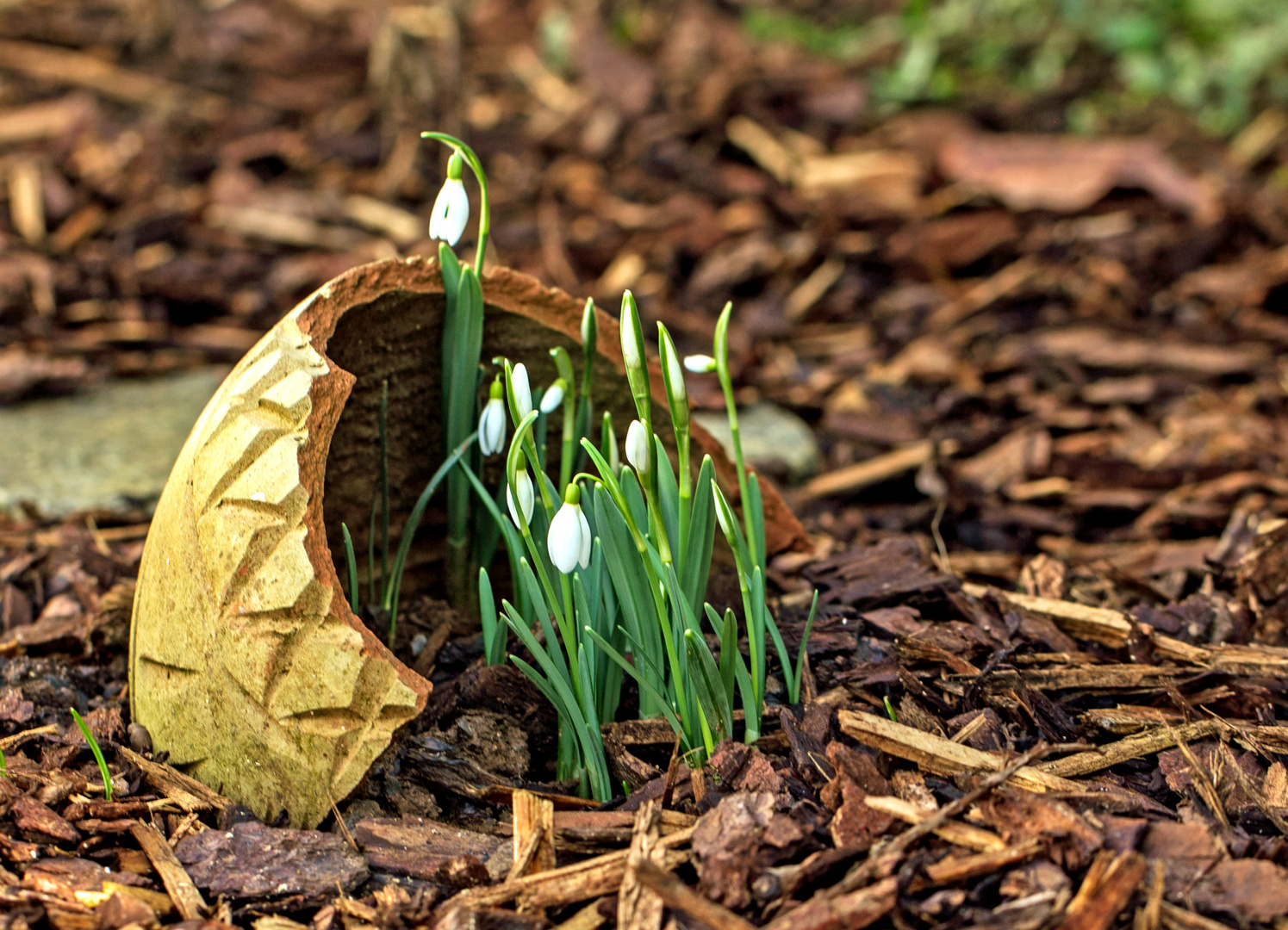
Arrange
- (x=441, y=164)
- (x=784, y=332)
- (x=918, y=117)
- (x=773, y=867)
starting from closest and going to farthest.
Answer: (x=773, y=867), (x=784, y=332), (x=441, y=164), (x=918, y=117)

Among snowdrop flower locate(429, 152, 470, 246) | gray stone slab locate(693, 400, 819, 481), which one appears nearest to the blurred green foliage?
gray stone slab locate(693, 400, 819, 481)

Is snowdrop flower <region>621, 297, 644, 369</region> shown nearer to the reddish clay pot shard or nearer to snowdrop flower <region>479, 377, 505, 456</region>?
snowdrop flower <region>479, 377, 505, 456</region>

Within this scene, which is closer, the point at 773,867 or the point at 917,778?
the point at 773,867

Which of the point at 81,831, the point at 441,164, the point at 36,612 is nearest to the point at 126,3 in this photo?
the point at 441,164

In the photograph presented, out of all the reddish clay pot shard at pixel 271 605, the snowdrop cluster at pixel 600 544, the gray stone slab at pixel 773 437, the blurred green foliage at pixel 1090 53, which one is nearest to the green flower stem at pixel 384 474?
the snowdrop cluster at pixel 600 544

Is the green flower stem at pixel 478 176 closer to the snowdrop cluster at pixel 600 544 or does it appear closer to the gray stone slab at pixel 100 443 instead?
the snowdrop cluster at pixel 600 544

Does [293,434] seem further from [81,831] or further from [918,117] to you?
[918,117]

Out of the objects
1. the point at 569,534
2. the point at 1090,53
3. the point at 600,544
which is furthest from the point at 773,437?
the point at 1090,53
